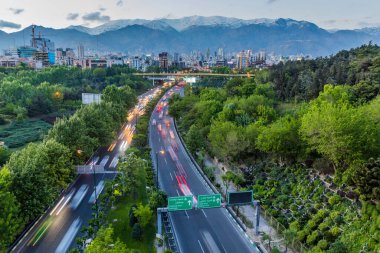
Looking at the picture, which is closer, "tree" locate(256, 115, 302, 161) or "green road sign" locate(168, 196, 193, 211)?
"green road sign" locate(168, 196, 193, 211)

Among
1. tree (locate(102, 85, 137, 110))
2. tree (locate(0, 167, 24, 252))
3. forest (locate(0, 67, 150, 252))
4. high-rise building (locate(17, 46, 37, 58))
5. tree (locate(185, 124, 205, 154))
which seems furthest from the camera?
high-rise building (locate(17, 46, 37, 58))

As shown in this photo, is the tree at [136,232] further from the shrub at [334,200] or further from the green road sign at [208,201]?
the shrub at [334,200]

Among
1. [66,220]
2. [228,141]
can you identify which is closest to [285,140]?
[228,141]

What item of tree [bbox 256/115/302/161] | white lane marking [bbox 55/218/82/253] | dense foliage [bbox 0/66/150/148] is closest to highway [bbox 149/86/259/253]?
white lane marking [bbox 55/218/82/253]

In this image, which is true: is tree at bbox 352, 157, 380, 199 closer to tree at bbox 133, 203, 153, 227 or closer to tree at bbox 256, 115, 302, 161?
tree at bbox 256, 115, 302, 161

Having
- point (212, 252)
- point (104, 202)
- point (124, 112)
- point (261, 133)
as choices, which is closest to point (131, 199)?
point (104, 202)

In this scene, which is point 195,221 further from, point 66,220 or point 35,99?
point 35,99

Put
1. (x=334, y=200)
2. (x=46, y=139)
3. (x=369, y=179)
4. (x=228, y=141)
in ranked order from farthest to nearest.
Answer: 1. (x=228, y=141)
2. (x=46, y=139)
3. (x=334, y=200)
4. (x=369, y=179)
